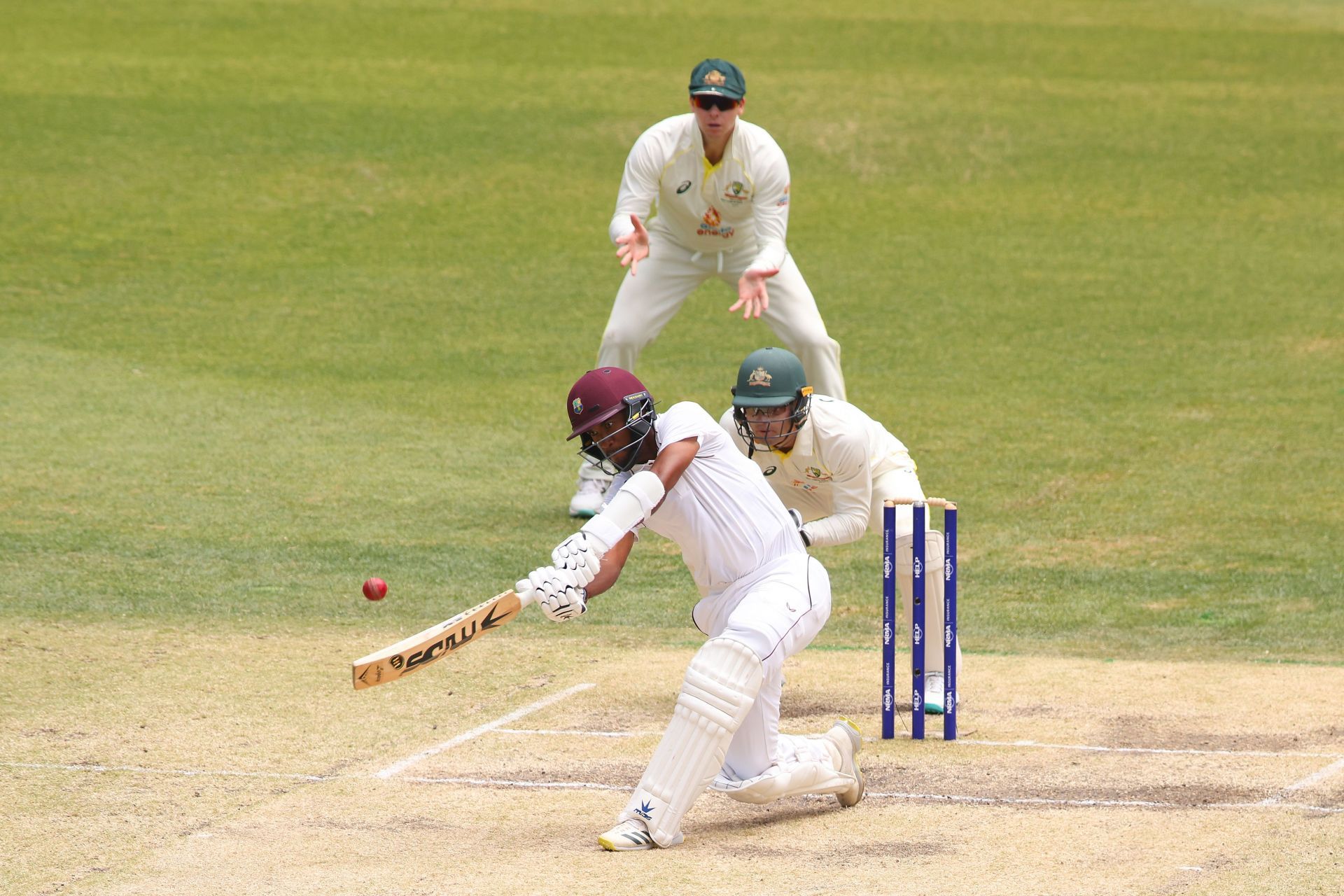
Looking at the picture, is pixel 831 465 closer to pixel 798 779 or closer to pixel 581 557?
pixel 798 779

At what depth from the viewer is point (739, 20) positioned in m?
27.5

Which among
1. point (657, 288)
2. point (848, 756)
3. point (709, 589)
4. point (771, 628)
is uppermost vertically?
point (657, 288)

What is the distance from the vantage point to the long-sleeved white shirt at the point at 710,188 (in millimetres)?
9914

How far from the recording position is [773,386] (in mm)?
6734

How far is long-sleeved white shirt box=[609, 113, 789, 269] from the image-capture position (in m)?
9.91

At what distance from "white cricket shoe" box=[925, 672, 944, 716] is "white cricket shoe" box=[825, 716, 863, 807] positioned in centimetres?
117

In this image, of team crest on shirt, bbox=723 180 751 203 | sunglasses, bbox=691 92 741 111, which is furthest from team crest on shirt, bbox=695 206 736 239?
sunglasses, bbox=691 92 741 111

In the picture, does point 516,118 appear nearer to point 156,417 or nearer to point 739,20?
point 739,20

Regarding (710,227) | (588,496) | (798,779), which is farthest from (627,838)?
(588,496)

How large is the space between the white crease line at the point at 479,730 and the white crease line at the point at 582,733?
0.25ft

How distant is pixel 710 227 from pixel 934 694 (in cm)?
384

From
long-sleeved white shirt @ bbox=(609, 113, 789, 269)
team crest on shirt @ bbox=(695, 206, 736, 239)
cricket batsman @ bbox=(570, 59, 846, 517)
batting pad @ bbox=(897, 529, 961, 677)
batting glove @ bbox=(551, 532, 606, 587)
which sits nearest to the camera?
batting glove @ bbox=(551, 532, 606, 587)

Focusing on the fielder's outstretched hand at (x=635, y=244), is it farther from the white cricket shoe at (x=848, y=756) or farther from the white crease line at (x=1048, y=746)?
the white cricket shoe at (x=848, y=756)

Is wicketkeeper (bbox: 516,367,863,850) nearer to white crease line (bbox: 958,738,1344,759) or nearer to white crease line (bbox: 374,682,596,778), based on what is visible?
white crease line (bbox: 958,738,1344,759)
